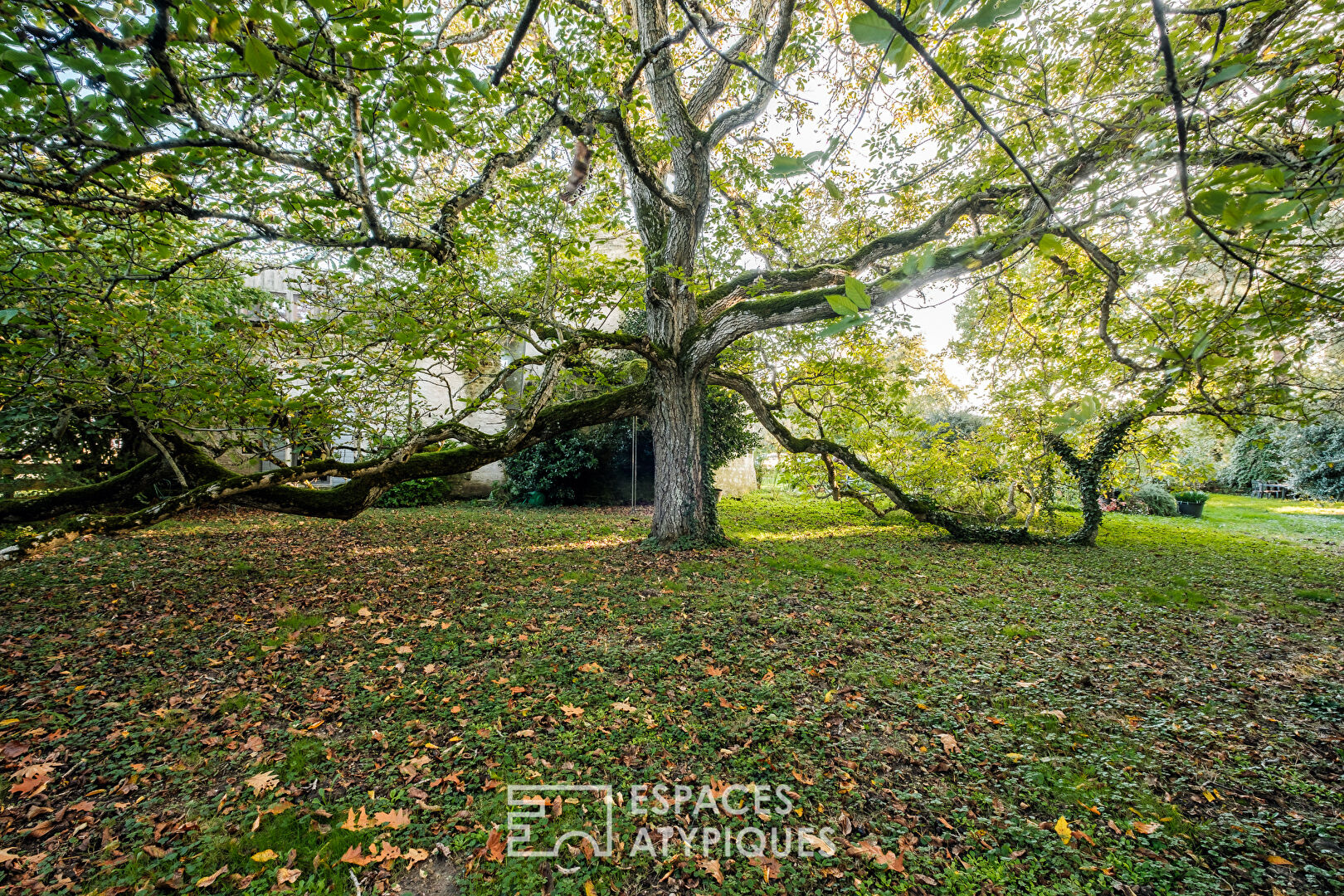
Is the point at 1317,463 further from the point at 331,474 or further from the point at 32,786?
the point at 32,786

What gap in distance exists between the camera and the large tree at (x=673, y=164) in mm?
1690

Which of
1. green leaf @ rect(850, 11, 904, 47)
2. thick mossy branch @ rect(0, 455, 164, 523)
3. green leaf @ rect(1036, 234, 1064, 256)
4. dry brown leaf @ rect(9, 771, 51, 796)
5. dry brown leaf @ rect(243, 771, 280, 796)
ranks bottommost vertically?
dry brown leaf @ rect(243, 771, 280, 796)

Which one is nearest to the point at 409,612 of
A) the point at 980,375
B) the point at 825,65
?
the point at 825,65

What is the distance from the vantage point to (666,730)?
3.10 meters

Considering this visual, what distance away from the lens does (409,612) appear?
16.1 feet

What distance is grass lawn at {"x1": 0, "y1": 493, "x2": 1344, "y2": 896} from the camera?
2.24 meters

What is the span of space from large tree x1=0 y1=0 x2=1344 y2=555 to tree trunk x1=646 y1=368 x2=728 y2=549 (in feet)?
0.16

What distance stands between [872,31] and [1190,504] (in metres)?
17.7

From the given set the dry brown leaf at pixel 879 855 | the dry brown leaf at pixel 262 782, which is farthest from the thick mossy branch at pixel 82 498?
the dry brown leaf at pixel 879 855

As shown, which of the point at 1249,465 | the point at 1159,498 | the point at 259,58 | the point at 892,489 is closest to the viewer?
the point at 259,58

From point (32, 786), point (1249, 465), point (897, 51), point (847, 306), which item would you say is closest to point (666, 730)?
point (847, 306)

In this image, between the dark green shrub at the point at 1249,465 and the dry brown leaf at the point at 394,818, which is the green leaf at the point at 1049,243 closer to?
the dry brown leaf at the point at 394,818

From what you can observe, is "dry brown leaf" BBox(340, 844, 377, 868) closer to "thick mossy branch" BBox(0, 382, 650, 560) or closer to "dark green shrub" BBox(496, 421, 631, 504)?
"thick mossy branch" BBox(0, 382, 650, 560)

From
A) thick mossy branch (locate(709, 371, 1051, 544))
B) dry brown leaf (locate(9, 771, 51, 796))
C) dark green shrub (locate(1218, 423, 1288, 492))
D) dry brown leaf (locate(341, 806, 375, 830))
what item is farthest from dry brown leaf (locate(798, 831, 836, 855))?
dark green shrub (locate(1218, 423, 1288, 492))
